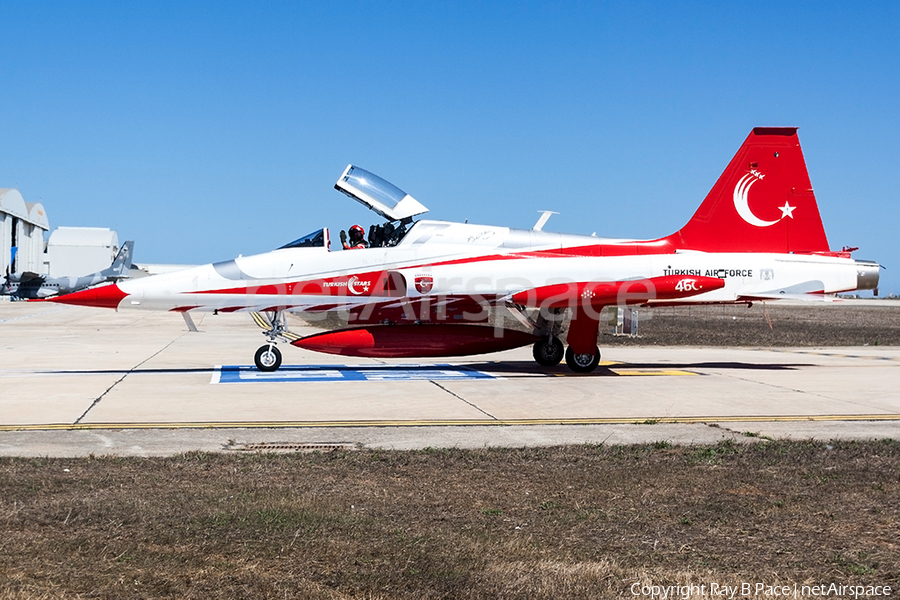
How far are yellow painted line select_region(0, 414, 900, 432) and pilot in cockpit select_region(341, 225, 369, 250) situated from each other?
597cm

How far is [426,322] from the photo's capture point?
54.2 feet

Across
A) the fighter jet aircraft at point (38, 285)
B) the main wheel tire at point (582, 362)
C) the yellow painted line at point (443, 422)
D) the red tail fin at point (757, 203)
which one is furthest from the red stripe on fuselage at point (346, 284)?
the fighter jet aircraft at point (38, 285)

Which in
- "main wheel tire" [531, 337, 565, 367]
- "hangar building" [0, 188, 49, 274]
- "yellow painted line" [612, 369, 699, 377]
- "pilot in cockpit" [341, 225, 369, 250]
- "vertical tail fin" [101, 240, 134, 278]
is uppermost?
"hangar building" [0, 188, 49, 274]

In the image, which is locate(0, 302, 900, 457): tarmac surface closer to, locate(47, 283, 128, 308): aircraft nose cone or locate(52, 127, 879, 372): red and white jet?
locate(52, 127, 879, 372): red and white jet

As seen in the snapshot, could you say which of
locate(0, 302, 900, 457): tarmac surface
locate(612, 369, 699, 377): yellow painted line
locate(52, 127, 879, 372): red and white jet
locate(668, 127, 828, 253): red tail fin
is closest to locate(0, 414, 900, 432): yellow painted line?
locate(0, 302, 900, 457): tarmac surface

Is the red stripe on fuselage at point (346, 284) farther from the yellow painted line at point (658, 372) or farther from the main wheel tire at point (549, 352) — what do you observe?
the yellow painted line at point (658, 372)

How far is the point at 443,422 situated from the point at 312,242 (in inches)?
250

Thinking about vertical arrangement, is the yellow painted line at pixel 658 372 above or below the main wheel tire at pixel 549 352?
below

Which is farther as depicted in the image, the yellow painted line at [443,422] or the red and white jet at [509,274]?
the red and white jet at [509,274]

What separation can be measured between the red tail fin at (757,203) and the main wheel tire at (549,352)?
320 centimetres

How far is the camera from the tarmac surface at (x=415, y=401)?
9.61 m

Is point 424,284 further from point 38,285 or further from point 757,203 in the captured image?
point 38,285

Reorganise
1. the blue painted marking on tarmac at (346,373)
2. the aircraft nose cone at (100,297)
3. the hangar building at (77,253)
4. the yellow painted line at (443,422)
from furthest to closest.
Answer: the hangar building at (77,253) → the blue painted marking on tarmac at (346,373) → the aircraft nose cone at (100,297) → the yellow painted line at (443,422)

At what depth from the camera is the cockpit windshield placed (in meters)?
15.8
